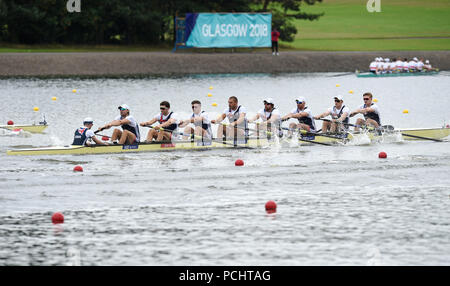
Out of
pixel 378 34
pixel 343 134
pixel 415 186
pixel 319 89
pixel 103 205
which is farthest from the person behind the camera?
pixel 378 34

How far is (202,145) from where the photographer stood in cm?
2119

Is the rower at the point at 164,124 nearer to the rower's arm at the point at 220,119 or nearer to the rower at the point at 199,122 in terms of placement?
the rower at the point at 199,122

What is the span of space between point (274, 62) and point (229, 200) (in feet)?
110

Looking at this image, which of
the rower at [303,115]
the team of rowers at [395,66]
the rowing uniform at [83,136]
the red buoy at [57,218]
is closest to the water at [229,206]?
the red buoy at [57,218]

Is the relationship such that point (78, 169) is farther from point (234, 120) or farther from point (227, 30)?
point (227, 30)

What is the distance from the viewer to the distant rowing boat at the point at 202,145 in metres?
Result: 19.7

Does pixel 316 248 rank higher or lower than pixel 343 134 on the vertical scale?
lower

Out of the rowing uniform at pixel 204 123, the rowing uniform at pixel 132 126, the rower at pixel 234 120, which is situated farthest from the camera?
the rower at pixel 234 120

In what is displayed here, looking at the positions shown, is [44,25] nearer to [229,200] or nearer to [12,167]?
[12,167]

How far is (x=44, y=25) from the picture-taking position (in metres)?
50.4

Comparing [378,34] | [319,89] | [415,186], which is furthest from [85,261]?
[378,34]

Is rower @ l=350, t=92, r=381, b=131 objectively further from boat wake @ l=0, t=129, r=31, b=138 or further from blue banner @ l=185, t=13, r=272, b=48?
blue banner @ l=185, t=13, r=272, b=48

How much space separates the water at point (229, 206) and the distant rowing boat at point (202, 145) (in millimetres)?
186

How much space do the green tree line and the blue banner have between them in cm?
441
